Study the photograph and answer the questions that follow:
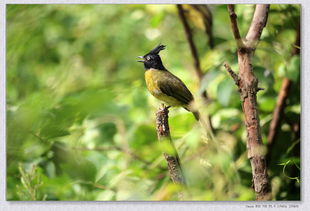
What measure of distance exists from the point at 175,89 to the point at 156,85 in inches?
3.6

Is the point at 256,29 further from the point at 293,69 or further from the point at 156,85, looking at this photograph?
the point at 156,85

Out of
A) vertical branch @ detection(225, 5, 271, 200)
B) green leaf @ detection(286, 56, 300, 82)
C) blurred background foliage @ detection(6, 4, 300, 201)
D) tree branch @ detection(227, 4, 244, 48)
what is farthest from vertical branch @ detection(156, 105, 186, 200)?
green leaf @ detection(286, 56, 300, 82)

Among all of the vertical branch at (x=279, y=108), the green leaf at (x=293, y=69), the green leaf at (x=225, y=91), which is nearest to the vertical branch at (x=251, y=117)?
the green leaf at (x=225, y=91)

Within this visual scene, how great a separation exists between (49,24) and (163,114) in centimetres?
164

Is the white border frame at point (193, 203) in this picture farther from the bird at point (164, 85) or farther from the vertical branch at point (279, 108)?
the bird at point (164, 85)

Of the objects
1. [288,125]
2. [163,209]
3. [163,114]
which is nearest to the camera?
[163,114]

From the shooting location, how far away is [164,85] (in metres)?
1.88

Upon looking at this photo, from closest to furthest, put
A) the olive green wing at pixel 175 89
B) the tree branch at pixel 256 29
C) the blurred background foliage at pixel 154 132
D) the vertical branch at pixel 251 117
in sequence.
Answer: the vertical branch at pixel 251 117 < the tree branch at pixel 256 29 < the blurred background foliage at pixel 154 132 < the olive green wing at pixel 175 89

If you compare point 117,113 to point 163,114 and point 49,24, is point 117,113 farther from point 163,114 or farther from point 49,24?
point 49,24

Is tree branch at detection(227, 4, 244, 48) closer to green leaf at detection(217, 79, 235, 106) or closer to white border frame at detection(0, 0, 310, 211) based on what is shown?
green leaf at detection(217, 79, 235, 106)

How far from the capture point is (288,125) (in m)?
2.00

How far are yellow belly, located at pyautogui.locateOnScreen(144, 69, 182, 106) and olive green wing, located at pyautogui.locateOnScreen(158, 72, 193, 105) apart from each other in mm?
16

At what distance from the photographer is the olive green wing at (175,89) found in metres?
Result: 1.84

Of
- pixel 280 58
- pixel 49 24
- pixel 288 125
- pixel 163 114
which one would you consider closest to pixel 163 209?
pixel 163 114
